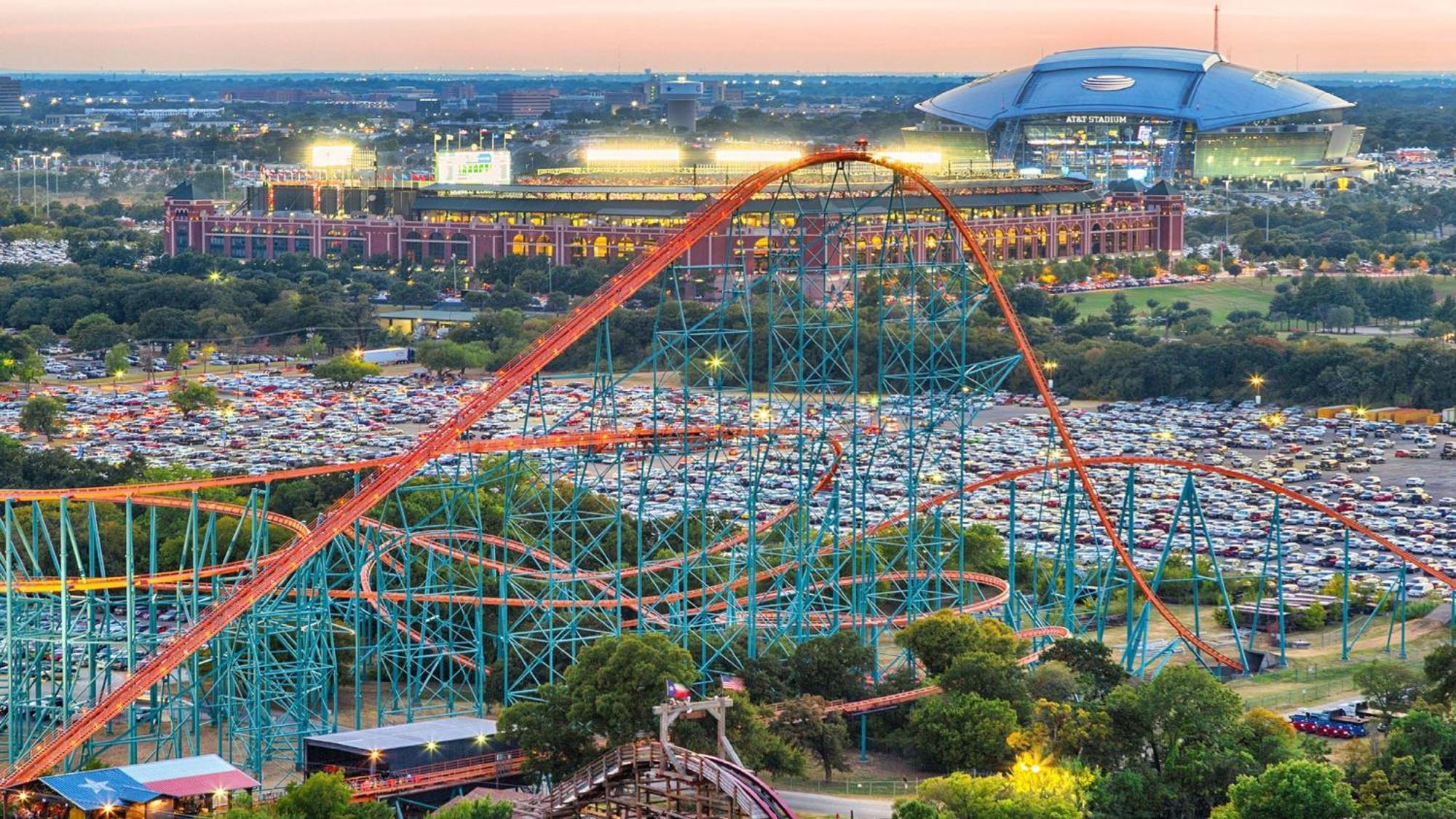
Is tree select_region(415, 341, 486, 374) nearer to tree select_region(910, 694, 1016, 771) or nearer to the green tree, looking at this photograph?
tree select_region(910, 694, 1016, 771)

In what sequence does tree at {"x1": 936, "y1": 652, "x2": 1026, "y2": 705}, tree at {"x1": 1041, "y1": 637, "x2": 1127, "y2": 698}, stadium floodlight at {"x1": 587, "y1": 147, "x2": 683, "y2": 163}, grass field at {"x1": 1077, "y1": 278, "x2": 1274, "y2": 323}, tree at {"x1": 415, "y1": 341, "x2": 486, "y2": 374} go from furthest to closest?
stadium floodlight at {"x1": 587, "y1": 147, "x2": 683, "y2": 163} < grass field at {"x1": 1077, "y1": 278, "x2": 1274, "y2": 323} < tree at {"x1": 415, "y1": 341, "x2": 486, "y2": 374} < tree at {"x1": 1041, "y1": 637, "x2": 1127, "y2": 698} < tree at {"x1": 936, "y1": 652, "x2": 1026, "y2": 705}

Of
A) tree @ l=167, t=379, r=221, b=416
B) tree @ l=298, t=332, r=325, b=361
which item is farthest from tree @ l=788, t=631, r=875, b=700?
tree @ l=298, t=332, r=325, b=361

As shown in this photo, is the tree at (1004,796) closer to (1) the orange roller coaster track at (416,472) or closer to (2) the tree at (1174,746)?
(2) the tree at (1174,746)

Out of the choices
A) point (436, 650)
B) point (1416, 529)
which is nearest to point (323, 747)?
point (436, 650)

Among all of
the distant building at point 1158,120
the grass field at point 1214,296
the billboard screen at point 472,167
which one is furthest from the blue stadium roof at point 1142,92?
the grass field at point 1214,296

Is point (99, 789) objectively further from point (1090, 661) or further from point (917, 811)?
point (1090, 661)

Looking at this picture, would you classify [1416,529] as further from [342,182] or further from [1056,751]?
[342,182]
